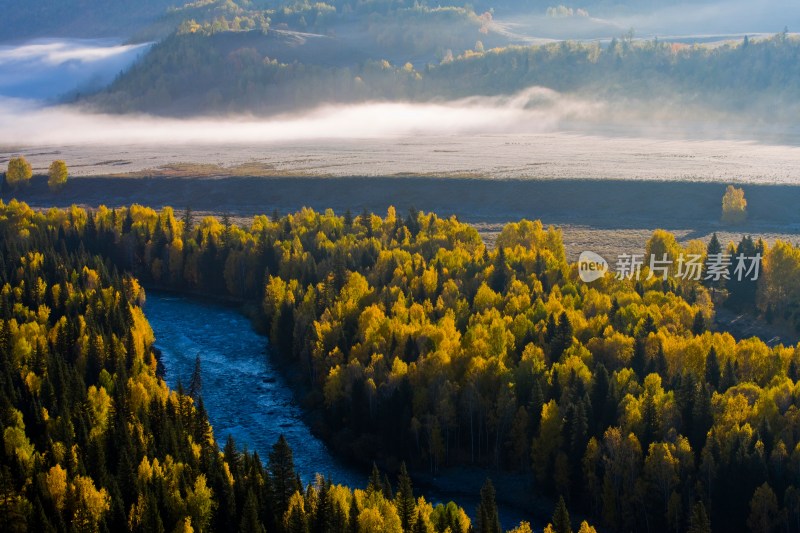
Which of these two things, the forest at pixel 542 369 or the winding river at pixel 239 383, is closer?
the forest at pixel 542 369

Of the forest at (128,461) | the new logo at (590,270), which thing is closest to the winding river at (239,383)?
the forest at (128,461)

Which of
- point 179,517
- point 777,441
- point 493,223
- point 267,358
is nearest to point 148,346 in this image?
point 267,358

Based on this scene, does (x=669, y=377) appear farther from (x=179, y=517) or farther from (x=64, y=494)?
(x=64, y=494)

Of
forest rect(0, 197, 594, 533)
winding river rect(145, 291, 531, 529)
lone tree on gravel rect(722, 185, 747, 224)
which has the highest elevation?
lone tree on gravel rect(722, 185, 747, 224)

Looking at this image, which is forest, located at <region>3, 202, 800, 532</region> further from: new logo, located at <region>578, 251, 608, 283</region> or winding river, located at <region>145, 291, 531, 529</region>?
winding river, located at <region>145, 291, 531, 529</region>

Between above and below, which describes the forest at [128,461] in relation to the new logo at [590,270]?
below
